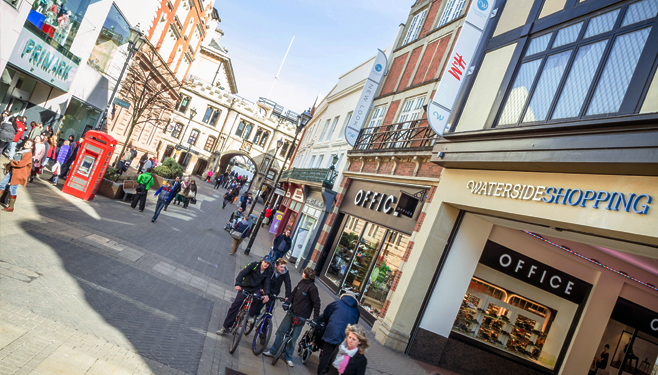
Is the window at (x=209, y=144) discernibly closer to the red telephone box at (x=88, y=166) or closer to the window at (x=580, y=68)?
the red telephone box at (x=88, y=166)

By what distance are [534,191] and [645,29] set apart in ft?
10.4

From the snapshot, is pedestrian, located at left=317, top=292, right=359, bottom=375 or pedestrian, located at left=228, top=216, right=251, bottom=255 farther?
pedestrian, located at left=228, top=216, right=251, bottom=255

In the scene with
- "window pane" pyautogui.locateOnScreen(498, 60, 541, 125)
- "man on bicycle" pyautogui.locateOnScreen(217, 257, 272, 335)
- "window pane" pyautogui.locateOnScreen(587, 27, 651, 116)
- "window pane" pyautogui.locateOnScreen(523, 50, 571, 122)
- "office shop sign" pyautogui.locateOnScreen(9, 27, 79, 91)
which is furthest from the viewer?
"office shop sign" pyautogui.locateOnScreen(9, 27, 79, 91)

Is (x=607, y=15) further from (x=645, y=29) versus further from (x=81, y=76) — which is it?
(x=81, y=76)

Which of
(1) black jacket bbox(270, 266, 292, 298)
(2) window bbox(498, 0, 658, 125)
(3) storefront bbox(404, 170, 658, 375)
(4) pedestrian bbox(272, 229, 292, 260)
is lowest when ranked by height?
(4) pedestrian bbox(272, 229, 292, 260)

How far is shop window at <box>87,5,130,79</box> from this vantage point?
23.3 m

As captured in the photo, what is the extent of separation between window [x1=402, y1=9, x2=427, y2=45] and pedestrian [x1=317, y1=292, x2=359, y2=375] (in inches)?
570

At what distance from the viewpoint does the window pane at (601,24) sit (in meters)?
8.30

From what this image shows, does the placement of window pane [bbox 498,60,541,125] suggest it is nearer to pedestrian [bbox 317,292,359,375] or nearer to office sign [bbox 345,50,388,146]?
pedestrian [bbox 317,292,359,375]

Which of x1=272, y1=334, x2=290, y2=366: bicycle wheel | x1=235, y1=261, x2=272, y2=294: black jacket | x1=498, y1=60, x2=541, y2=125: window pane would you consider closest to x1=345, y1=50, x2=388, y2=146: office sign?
x1=498, y1=60, x2=541, y2=125: window pane

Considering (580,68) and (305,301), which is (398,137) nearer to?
(580,68)

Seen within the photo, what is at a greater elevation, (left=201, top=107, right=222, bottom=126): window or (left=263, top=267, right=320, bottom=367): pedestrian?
(left=201, top=107, right=222, bottom=126): window

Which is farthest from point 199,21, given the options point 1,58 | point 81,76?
point 1,58

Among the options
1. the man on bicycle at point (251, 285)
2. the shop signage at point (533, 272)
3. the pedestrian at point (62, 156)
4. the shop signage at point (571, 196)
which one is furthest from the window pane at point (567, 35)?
the pedestrian at point (62, 156)
